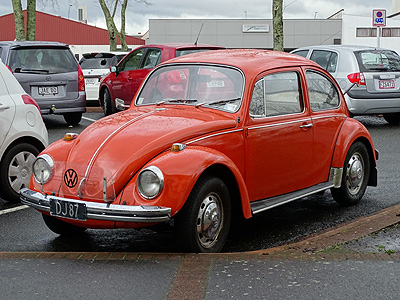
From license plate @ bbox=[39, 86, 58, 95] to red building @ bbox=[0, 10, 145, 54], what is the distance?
54.4 meters

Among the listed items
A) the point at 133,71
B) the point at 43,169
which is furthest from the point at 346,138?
the point at 133,71

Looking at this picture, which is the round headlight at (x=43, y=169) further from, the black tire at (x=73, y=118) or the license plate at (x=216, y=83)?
the black tire at (x=73, y=118)

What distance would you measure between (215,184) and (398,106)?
9759 mm

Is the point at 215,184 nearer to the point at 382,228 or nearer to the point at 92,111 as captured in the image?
the point at 382,228

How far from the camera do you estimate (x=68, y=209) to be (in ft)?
18.4

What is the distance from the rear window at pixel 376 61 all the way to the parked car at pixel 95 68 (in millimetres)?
6500

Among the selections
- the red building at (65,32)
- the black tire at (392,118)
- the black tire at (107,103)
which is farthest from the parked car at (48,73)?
the red building at (65,32)

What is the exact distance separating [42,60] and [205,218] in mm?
8961

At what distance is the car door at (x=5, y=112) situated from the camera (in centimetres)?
764

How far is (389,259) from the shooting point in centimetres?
540

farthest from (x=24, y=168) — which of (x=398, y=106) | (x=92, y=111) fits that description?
(x=92, y=111)

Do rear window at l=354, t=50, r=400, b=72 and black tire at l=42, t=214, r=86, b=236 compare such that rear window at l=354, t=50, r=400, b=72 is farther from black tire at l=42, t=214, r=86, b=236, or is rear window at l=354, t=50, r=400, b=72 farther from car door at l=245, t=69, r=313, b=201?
black tire at l=42, t=214, r=86, b=236

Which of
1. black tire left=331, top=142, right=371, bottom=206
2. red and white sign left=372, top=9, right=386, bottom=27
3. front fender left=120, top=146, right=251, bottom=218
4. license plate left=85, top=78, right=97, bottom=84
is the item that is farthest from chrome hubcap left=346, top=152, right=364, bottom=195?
red and white sign left=372, top=9, right=386, bottom=27

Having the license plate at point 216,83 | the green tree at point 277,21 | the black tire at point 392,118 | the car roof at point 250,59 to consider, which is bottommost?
the black tire at point 392,118
